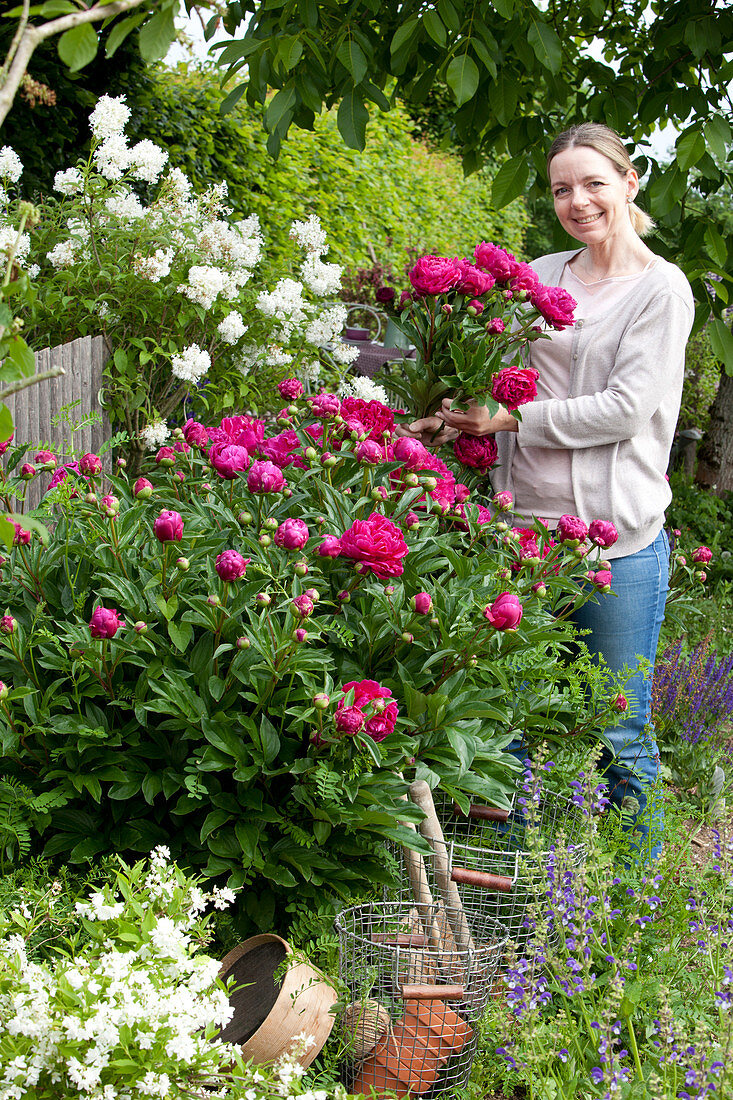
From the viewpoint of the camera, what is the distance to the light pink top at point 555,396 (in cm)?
231

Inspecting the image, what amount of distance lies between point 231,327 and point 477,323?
1228mm

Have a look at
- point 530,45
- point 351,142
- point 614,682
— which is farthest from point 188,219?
point 614,682

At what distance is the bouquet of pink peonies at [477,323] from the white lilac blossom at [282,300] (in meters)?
1.11

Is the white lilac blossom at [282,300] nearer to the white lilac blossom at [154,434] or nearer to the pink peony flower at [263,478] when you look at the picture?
the white lilac blossom at [154,434]

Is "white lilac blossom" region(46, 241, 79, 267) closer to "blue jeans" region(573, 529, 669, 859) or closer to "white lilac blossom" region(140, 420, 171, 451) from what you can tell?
"white lilac blossom" region(140, 420, 171, 451)

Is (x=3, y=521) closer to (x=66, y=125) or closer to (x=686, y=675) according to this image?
(x=686, y=675)

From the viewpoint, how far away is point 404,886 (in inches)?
78.7

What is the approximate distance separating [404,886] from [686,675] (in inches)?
85.8

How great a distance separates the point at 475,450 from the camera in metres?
2.37

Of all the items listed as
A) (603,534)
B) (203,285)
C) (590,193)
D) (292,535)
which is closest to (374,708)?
(292,535)

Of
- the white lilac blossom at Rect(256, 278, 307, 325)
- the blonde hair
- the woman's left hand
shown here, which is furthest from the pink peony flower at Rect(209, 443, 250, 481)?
the white lilac blossom at Rect(256, 278, 307, 325)

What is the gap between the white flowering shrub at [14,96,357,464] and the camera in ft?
10.3

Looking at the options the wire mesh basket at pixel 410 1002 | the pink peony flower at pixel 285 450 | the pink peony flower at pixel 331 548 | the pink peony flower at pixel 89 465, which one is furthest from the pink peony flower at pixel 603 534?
the pink peony flower at pixel 89 465

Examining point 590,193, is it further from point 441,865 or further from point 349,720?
point 441,865
